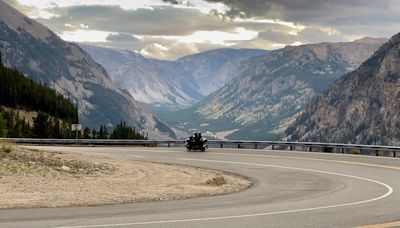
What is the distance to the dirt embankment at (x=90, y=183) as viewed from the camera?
17.5 meters

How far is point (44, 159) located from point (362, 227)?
1890cm

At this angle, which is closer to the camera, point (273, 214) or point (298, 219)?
point (298, 219)

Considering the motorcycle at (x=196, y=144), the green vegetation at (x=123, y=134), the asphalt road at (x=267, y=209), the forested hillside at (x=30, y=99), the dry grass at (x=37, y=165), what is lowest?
the asphalt road at (x=267, y=209)

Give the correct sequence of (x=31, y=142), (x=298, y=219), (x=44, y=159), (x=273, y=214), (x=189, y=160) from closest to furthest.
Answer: (x=298, y=219) → (x=273, y=214) → (x=44, y=159) → (x=189, y=160) → (x=31, y=142)

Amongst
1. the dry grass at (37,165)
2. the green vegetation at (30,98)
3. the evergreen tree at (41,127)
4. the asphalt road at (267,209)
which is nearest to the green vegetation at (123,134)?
the evergreen tree at (41,127)

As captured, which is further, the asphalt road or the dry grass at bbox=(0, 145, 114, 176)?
the dry grass at bbox=(0, 145, 114, 176)

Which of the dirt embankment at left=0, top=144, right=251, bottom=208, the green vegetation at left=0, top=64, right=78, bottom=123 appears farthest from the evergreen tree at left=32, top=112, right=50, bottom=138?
the dirt embankment at left=0, top=144, right=251, bottom=208

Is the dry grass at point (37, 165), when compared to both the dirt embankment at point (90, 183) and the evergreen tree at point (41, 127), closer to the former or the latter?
the dirt embankment at point (90, 183)

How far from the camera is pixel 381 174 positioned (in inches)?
1128

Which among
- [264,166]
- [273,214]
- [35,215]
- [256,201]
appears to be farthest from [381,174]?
[35,215]

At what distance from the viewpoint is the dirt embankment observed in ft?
57.3

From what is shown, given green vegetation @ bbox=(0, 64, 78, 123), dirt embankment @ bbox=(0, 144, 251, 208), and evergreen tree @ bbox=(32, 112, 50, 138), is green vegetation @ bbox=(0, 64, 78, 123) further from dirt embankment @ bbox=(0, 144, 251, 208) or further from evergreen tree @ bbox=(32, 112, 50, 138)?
dirt embankment @ bbox=(0, 144, 251, 208)

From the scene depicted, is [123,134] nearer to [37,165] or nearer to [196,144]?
[196,144]

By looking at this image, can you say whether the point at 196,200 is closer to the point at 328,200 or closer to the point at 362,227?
the point at 328,200
